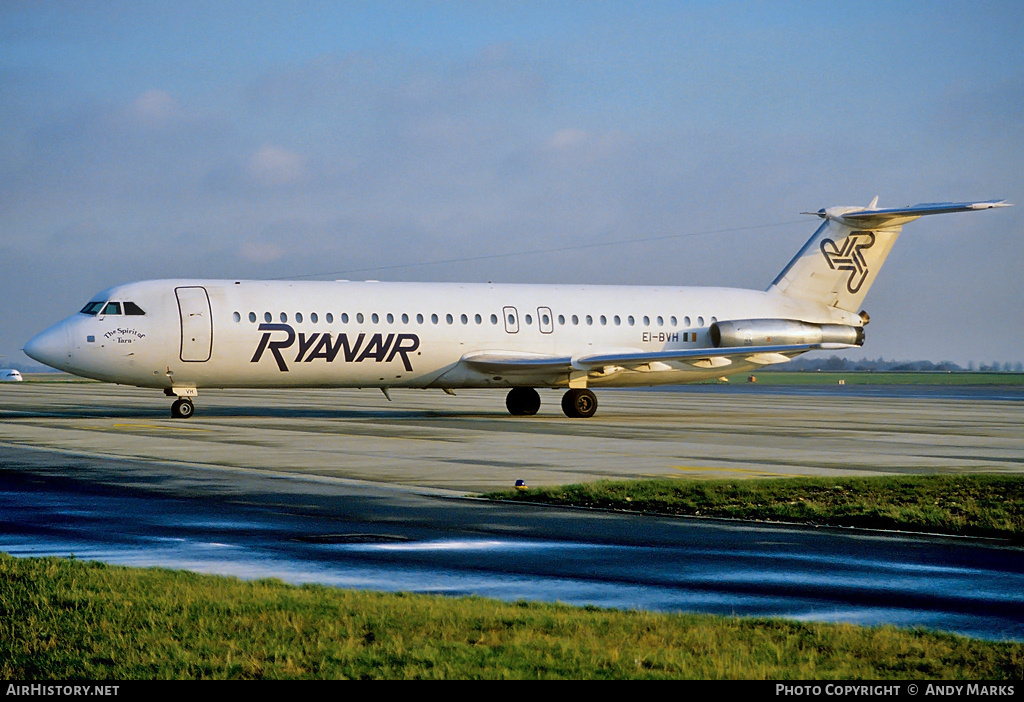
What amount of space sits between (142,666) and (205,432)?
2284 cm

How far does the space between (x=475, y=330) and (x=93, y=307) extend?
35.9 ft

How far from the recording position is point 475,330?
37.1 m

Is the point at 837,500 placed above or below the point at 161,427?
below

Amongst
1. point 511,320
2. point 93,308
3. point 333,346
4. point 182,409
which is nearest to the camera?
point 93,308

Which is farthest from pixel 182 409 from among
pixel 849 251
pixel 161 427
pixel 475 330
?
pixel 849 251

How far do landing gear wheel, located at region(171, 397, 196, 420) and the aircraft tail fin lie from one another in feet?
67.1

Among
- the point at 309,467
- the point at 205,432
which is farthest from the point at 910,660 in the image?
the point at 205,432

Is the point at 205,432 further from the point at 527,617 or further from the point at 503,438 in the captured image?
the point at 527,617

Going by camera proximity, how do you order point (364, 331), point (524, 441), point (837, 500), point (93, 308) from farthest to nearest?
point (364, 331) < point (93, 308) < point (524, 441) < point (837, 500)

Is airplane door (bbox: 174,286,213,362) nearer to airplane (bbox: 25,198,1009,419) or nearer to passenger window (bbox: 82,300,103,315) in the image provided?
airplane (bbox: 25,198,1009,419)

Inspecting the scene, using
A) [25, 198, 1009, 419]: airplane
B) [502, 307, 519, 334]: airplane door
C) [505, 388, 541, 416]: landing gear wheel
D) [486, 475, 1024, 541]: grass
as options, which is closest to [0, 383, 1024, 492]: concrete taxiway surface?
[505, 388, 541, 416]: landing gear wheel

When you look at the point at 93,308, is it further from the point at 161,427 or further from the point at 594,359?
the point at 594,359

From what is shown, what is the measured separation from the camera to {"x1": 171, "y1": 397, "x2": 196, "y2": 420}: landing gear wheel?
34.5 meters

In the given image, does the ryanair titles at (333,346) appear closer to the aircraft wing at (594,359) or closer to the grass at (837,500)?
the aircraft wing at (594,359)
